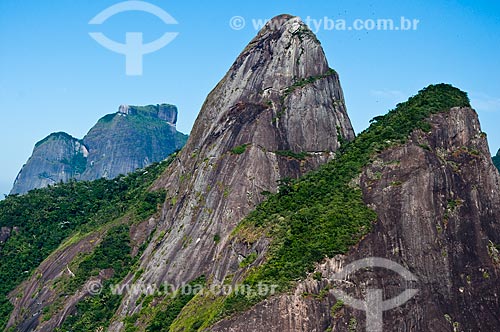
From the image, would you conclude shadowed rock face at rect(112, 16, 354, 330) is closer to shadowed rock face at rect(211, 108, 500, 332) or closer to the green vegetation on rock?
the green vegetation on rock

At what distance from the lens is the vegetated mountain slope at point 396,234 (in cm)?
4084

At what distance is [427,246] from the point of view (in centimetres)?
4456

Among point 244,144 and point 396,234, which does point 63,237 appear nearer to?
point 244,144

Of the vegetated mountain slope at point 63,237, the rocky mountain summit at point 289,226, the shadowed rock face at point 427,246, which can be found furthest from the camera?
the vegetated mountain slope at point 63,237

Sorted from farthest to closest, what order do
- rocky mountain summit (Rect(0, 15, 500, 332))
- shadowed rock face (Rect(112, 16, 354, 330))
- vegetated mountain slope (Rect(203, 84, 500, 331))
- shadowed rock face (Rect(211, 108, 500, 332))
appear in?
shadowed rock face (Rect(112, 16, 354, 330)) < rocky mountain summit (Rect(0, 15, 500, 332)) < vegetated mountain slope (Rect(203, 84, 500, 331)) < shadowed rock face (Rect(211, 108, 500, 332))

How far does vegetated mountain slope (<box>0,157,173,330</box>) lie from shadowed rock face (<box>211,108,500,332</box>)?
24716mm

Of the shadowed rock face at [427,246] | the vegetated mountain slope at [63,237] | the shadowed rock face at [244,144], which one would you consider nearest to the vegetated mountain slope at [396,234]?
the shadowed rock face at [427,246]

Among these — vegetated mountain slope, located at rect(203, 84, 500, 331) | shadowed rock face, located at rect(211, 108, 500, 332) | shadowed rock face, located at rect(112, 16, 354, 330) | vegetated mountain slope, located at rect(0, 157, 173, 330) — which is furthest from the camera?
vegetated mountain slope, located at rect(0, 157, 173, 330)

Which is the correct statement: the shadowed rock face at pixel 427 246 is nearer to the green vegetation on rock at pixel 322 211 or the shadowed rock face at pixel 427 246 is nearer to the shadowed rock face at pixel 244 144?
the green vegetation on rock at pixel 322 211

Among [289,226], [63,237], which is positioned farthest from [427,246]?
[63,237]

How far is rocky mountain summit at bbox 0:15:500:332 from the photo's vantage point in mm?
42219

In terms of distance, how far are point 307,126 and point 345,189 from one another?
16.3 metres

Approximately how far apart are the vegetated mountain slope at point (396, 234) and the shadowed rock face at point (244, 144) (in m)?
4.96

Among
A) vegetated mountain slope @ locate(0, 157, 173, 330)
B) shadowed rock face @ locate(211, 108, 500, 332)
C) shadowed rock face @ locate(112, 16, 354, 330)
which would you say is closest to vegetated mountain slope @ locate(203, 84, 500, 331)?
shadowed rock face @ locate(211, 108, 500, 332)
